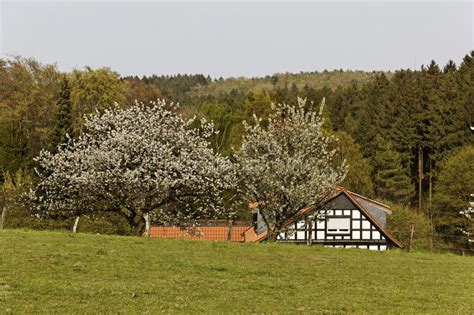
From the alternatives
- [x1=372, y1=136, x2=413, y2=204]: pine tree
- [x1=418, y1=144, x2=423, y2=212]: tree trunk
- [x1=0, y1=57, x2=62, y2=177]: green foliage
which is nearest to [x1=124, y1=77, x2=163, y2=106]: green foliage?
[x1=0, y1=57, x2=62, y2=177]: green foliage

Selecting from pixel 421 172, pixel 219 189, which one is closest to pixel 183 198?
pixel 219 189

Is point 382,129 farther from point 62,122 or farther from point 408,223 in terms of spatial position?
point 62,122

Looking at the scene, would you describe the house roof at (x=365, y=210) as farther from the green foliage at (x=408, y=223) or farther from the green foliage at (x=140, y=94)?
the green foliage at (x=140, y=94)

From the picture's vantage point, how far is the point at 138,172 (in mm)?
31797

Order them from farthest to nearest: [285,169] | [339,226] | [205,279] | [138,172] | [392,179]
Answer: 1. [392,179]
2. [339,226]
3. [285,169]
4. [138,172]
5. [205,279]

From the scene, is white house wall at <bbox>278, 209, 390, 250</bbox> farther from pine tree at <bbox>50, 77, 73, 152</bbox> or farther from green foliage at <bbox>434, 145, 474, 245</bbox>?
pine tree at <bbox>50, 77, 73, 152</bbox>

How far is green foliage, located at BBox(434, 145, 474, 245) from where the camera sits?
64375 millimetres

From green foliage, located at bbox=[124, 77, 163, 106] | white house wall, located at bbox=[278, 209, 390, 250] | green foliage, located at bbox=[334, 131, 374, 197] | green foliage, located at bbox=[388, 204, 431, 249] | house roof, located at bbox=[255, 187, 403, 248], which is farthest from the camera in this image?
green foliage, located at bbox=[124, 77, 163, 106]

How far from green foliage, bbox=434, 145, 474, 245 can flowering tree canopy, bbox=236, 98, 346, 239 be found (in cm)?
3089

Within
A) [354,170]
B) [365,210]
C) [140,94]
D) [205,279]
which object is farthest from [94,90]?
[205,279]

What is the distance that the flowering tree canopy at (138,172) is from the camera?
3222 cm

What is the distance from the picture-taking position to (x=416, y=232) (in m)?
55.8

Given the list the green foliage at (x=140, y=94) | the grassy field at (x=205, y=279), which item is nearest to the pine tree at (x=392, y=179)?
the green foliage at (x=140, y=94)

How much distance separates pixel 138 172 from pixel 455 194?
44.2 meters
